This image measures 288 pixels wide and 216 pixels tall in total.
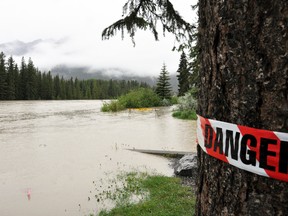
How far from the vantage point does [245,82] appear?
3.57 feet

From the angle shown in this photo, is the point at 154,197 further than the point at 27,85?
No

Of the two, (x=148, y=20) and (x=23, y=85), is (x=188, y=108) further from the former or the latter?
(x=23, y=85)

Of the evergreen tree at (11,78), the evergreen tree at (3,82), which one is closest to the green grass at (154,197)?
the evergreen tree at (3,82)

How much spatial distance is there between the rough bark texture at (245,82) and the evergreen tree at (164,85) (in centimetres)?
3602

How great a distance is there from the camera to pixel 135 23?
5465 mm

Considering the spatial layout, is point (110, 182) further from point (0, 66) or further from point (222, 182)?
point (0, 66)

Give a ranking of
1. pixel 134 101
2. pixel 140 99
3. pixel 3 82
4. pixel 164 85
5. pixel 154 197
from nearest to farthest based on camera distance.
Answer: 1. pixel 154 197
2. pixel 134 101
3. pixel 140 99
4. pixel 164 85
5. pixel 3 82

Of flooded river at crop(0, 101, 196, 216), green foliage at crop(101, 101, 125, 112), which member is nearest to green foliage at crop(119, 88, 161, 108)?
green foliage at crop(101, 101, 125, 112)

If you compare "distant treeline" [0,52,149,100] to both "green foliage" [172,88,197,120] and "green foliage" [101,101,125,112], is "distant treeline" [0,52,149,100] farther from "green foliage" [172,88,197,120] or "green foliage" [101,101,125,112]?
"green foliage" [172,88,197,120]

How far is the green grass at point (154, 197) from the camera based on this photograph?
459 centimetres

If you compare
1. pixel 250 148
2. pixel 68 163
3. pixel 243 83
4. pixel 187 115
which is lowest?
pixel 68 163

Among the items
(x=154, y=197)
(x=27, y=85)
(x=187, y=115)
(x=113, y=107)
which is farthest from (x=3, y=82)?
(x=154, y=197)

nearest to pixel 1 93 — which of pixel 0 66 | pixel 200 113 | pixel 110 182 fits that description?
pixel 0 66

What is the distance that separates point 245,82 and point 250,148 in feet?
0.75
